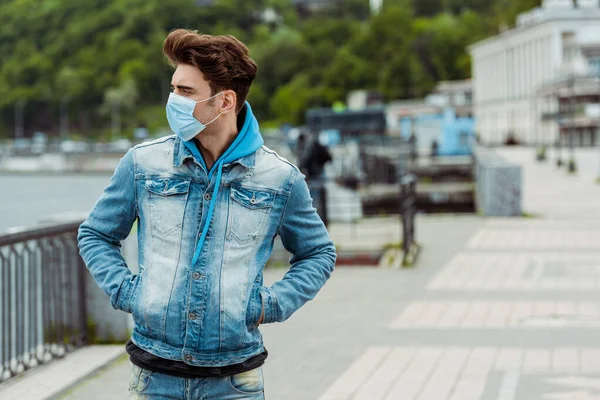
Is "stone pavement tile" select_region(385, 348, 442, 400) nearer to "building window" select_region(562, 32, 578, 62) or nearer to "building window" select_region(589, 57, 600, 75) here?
"building window" select_region(589, 57, 600, 75)

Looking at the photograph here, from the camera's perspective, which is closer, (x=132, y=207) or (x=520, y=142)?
(x=132, y=207)

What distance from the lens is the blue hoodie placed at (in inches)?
137

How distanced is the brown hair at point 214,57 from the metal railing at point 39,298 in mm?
4137

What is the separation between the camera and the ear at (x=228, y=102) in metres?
3.54

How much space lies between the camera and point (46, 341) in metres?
8.21

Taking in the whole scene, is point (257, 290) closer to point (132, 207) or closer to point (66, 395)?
point (132, 207)

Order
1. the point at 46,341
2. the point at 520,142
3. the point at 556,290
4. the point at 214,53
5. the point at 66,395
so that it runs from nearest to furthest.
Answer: the point at 214,53 < the point at 66,395 < the point at 46,341 < the point at 556,290 < the point at 520,142

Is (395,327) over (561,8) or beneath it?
beneath

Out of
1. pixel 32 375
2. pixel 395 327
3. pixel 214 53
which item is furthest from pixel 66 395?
pixel 214 53

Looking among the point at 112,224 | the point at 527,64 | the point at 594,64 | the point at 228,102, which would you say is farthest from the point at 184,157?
the point at 527,64

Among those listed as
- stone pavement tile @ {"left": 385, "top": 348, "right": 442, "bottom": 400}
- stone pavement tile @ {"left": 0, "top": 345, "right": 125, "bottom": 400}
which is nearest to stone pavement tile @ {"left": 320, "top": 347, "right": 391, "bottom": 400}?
stone pavement tile @ {"left": 385, "top": 348, "right": 442, "bottom": 400}

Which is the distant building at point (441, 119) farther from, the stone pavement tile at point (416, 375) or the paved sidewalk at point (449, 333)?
the stone pavement tile at point (416, 375)

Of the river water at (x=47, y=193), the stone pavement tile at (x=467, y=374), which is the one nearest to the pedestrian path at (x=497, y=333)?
the stone pavement tile at (x=467, y=374)

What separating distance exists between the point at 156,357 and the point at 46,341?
491cm
